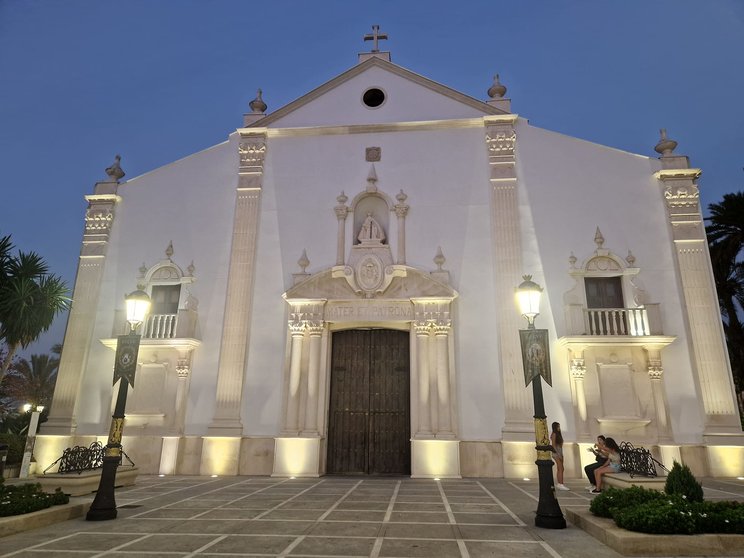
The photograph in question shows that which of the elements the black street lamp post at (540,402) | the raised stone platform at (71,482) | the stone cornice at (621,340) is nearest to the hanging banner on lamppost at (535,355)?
the black street lamp post at (540,402)

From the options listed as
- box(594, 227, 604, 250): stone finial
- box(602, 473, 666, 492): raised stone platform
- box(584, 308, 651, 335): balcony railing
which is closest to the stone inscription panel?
box(584, 308, 651, 335): balcony railing

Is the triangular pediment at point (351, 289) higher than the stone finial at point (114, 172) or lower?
lower

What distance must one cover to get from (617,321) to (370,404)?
7292 millimetres

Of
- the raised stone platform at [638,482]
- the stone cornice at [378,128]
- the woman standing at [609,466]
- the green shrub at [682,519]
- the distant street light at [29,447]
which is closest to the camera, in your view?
the green shrub at [682,519]

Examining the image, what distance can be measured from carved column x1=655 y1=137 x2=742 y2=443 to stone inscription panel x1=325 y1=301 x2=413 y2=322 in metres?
7.78

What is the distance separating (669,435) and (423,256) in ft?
26.1

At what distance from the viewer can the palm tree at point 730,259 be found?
67.0 feet

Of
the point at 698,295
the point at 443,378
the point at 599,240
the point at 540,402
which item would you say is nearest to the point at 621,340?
the point at 698,295

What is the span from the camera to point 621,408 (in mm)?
12703

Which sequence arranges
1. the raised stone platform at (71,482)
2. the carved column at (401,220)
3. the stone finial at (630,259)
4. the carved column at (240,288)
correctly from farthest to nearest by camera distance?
1. the carved column at (401,220)
2. the stone finial at (630,259)
3. the carved column at (240,288)
4. the raised stone platform at (71,482)

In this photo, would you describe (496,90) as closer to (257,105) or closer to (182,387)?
(257,105)

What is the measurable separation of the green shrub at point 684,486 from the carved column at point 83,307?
1459 centimetres

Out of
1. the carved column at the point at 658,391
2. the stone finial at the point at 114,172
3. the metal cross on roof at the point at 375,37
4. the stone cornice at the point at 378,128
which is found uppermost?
the metal cross on roof at the point at 375,37

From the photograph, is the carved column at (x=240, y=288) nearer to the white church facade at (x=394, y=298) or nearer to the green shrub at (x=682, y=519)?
the white church facade at (x=394, y=298)
